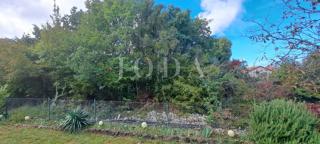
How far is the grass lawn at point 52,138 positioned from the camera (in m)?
7.24

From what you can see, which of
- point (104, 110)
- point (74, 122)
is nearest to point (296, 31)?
point (74, 122)

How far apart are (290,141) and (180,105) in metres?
5.58

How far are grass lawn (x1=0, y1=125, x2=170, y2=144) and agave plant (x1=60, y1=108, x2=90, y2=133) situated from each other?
8.0 inches

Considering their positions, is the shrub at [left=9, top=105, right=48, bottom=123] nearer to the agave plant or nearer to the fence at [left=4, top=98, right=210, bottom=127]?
the fence at [left=4, top=98, right=210, bottom=127]

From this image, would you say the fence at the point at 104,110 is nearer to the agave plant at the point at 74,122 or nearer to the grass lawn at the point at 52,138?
the agave plant at the point at 74,122

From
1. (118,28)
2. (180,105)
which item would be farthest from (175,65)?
(118,28)

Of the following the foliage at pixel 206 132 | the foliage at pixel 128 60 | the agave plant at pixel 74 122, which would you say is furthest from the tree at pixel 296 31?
the foliage at pixel 128 60

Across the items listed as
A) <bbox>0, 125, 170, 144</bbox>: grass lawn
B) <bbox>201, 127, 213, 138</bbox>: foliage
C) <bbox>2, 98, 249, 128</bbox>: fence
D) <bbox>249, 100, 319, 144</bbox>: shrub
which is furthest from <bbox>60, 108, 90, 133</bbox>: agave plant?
<bbox>249, 100, 319, 144</bbox>: shrub

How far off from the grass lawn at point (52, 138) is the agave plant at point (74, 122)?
20 centimetres

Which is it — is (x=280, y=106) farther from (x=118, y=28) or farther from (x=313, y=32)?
(x=118, y=28)

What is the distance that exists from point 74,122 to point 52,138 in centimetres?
74

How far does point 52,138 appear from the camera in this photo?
25.4ft

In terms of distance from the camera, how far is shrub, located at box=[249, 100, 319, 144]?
209 inches

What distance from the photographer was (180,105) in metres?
10.6
